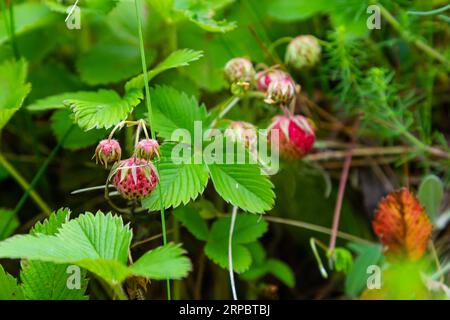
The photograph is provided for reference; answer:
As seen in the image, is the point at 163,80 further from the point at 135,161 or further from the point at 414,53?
the point at 414,53

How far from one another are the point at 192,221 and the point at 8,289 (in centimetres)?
29

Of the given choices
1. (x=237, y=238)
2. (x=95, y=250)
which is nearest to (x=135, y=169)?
(x=95, y=250)

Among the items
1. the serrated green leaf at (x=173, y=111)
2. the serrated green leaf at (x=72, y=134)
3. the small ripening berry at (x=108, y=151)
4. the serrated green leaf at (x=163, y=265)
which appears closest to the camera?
the serrated green leaf at (x=163, y=265)

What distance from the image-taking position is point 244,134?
88cm

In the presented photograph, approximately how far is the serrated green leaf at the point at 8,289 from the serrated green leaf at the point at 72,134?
301 mm

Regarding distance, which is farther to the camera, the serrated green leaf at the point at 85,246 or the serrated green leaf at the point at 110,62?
the serrated green leaf at the point at 110,62

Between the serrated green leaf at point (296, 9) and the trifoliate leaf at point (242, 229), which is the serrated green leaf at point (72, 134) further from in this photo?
the serrated green leaf at point (296, 9)

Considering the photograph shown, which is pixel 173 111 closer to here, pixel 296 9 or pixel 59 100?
pixel 59 100

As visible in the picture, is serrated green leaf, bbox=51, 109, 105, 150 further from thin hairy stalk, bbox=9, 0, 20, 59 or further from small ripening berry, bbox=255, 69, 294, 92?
small ripening berry, bbox=255, 69, 294, 92

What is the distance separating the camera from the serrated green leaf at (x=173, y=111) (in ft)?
2.93

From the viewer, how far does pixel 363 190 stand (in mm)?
1242

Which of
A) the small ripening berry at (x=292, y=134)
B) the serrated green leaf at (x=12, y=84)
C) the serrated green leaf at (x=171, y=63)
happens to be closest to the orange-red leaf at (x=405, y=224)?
the small ripening berry at (x=292, y=134)
